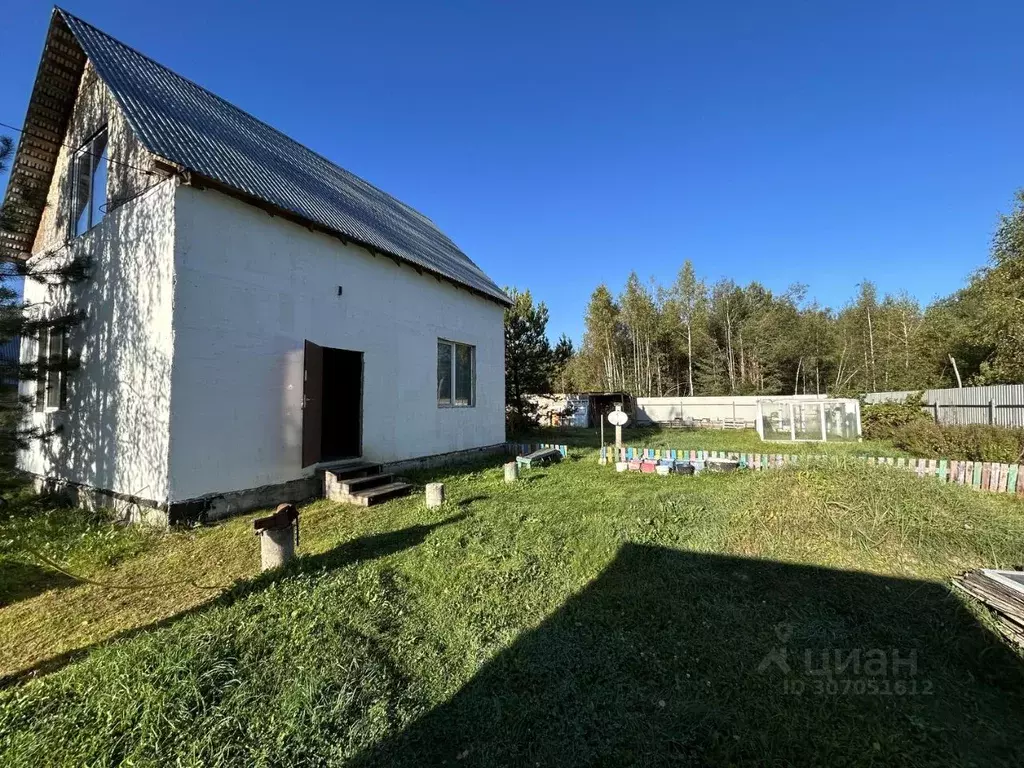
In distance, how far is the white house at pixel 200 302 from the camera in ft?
18.2

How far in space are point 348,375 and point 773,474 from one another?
788 centimetres

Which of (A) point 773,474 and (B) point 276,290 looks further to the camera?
(B) point 276,290

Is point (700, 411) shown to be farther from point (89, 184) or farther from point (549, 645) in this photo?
point (89, 184)

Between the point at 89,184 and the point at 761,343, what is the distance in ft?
108

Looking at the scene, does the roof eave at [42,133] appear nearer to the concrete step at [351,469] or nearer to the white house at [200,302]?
the white house at [200,302]

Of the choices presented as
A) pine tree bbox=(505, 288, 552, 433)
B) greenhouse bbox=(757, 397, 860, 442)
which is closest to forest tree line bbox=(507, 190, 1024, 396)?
pine tree bbox=(505, 288, 552, 433)

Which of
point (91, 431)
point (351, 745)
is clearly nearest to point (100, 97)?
point (91, 431)

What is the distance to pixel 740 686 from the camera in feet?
8.28

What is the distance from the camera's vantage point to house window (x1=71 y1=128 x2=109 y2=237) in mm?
7020

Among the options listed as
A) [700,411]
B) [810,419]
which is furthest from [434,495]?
[700,411]

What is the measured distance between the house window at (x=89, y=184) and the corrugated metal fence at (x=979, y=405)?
19.7 meters

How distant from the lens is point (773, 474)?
584cm

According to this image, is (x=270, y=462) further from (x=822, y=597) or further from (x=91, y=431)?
(x=822, y=597)

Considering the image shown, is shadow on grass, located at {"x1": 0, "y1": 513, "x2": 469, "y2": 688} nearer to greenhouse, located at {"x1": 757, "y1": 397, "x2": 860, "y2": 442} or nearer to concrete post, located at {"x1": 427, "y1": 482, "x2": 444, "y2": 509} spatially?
concrete post, located at {"x1": 427, "y1": 482, "x2": 444, "y2": 509}
